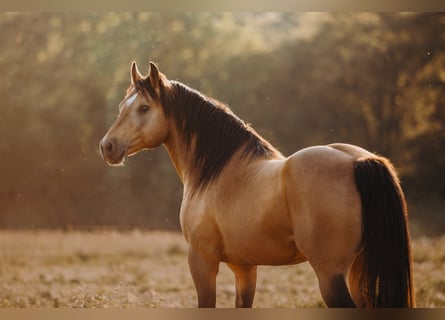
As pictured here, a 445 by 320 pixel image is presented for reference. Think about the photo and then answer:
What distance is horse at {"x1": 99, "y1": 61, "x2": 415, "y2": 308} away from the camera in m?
2.80

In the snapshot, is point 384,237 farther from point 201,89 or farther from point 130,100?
point 201,89

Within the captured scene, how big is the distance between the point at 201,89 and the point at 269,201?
87.5 inches

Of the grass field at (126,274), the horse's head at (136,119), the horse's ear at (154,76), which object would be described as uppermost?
the horse's ear at (154,76)

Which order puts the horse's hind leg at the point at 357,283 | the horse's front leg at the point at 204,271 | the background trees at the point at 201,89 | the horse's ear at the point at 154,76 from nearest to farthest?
the horse's hind leg at the point at 357,283
the horse's front leg at the point at 204,271
the horse's ear at the point at 154,76
the background trees at the point at 201,89

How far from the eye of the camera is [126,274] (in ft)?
15.8

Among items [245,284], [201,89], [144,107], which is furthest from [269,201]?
[201,89]

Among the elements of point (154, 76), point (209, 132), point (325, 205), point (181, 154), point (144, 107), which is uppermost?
point (154, 76)

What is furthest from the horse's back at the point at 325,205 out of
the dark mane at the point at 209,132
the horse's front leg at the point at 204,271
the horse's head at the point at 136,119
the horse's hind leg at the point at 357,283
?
the horse's head at the point at 136,119

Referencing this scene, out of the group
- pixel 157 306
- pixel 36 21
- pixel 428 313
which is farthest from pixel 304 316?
pixel 36 21

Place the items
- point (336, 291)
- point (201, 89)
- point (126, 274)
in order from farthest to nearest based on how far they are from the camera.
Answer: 1. point (201, 89)
2. point (126, 274)
3. point (336, 291)

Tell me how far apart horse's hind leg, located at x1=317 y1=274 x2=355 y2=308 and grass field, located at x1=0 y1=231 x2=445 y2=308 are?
1.52 meters

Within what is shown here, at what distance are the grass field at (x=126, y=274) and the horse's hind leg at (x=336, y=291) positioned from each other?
1.52 m

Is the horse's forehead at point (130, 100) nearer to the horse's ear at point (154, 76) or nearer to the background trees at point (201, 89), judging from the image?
the horse's ear at point (154, 76)

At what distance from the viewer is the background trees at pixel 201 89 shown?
4.62m
